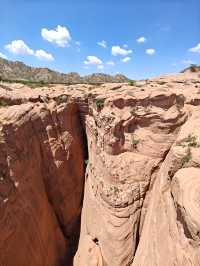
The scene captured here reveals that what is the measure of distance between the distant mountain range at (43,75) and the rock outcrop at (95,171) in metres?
46.0

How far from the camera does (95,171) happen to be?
1555 centimetres

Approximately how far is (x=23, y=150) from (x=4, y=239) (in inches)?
166

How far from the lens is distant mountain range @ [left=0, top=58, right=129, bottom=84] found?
62166 mm

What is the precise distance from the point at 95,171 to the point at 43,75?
186 ft

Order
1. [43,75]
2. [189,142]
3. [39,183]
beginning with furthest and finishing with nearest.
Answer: [43,75] < [39,183] < [189,142]

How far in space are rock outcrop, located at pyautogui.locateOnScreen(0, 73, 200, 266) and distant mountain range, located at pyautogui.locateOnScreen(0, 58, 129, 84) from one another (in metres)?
46.0

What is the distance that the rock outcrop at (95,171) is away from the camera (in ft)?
36.5

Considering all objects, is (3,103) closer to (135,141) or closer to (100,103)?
(100,103)

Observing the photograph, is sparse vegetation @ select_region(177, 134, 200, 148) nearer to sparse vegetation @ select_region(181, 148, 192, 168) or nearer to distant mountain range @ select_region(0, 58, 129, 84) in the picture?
sparse vegetation @ select_region(181, 148, 192, 168)

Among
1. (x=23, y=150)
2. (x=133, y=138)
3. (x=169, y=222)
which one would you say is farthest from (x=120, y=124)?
(x=169, y=222)

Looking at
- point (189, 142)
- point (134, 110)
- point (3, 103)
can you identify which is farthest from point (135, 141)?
point (3, 103)

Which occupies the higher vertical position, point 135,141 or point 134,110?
point 134,110

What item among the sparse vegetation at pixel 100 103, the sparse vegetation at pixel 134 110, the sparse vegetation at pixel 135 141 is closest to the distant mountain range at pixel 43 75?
the sparse vegetation at pixel 100 103

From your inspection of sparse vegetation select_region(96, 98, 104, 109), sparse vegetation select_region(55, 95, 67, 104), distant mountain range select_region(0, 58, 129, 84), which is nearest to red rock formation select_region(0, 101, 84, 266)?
sparse vegetation select_region(55, 95, 67, 104)
